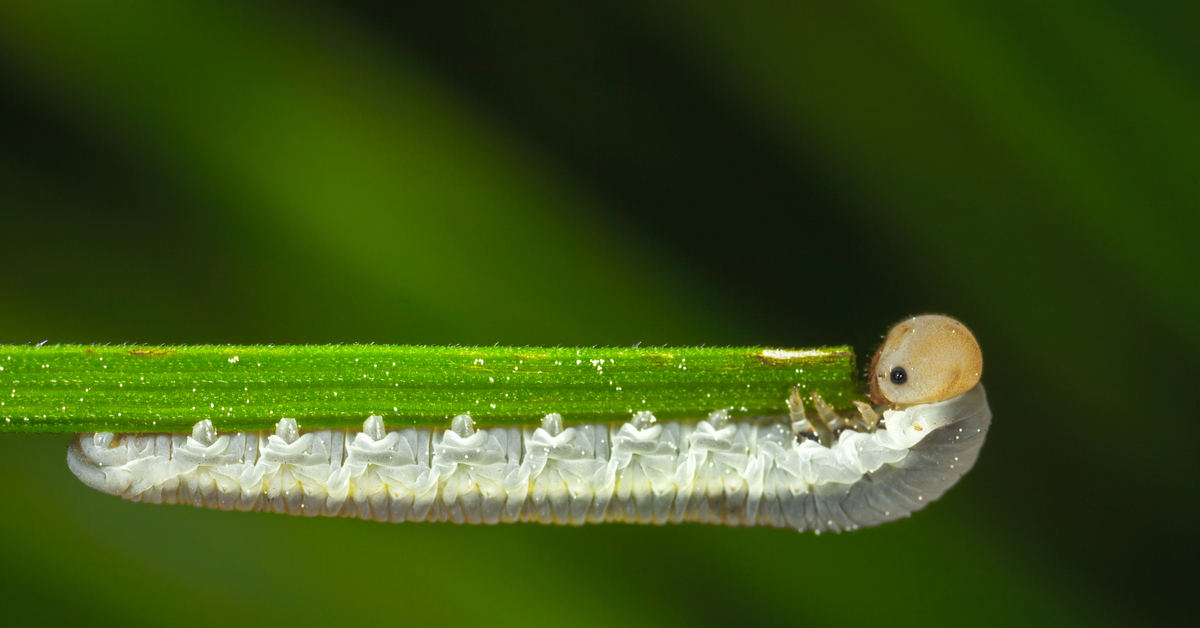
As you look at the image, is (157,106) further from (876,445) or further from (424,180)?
(876,445)

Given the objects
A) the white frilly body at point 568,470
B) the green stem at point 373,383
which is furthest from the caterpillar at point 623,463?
the green stem at point 373,383

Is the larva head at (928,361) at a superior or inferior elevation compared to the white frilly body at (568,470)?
superior

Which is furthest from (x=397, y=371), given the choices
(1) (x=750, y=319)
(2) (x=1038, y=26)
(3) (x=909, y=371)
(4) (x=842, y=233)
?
(2) (x=1038, y=26)

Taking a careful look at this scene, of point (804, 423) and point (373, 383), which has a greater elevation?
point (804, 423)

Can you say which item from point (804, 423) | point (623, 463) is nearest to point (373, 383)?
point (623, 463)

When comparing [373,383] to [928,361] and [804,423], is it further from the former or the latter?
[928,361]

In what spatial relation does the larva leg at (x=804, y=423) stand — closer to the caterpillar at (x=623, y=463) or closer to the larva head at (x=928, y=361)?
the caterpillar at (x=623, y=463)

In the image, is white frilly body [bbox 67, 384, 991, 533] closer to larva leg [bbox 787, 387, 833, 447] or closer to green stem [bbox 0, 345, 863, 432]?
larva leg [bbox 787, 387, 833, 447]

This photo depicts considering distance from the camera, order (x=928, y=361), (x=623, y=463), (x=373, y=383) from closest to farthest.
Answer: (x=373, y=383)
(x=928, y=361)
(x=623, y=463)
